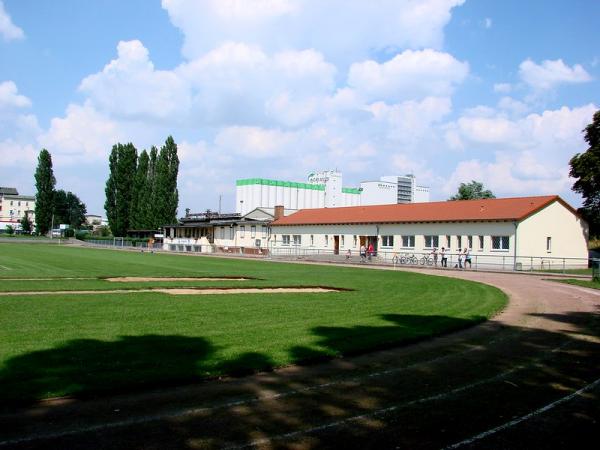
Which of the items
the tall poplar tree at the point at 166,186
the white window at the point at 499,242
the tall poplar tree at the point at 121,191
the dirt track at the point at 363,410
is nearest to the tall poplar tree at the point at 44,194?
the tall poplar tree at the point at 121,191

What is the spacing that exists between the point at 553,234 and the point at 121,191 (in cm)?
6607

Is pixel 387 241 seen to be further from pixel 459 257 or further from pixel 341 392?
pixel 341 392

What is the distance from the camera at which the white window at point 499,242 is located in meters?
43.1

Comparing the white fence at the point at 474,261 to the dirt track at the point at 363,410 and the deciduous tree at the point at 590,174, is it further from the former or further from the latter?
the dirt track at the point at 363,410

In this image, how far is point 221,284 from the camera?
23500mm

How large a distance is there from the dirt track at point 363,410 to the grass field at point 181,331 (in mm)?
641

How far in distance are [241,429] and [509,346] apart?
7204 millimetres

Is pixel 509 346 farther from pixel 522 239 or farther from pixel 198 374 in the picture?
pixel 522 239

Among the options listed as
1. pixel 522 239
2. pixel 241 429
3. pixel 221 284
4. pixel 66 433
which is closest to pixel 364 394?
pixel 241 429

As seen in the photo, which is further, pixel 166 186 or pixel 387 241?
pixel 166 186

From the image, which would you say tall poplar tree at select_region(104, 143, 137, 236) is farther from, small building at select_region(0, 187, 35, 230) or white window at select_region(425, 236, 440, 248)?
small building at select_region(0, 187, 35, 230)

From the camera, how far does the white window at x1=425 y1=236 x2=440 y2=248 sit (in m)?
48.4

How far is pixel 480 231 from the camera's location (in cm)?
4478

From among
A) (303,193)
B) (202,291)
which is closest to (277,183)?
(303,193)
